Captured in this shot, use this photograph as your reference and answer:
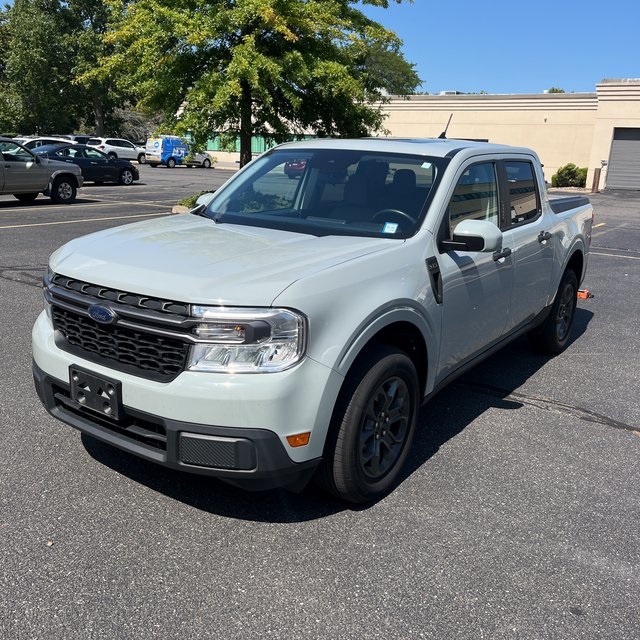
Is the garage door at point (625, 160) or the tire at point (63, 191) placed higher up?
the garage door at point (625, 160)

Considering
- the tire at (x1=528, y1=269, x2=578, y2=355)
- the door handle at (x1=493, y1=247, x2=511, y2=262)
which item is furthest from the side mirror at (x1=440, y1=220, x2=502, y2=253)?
the tire at (x1=528, y1=269, x2=578, y2=355)

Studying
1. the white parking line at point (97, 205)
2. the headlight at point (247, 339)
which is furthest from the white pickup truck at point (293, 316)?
the white parking line at point (97, 205)

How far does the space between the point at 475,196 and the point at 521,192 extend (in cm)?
91

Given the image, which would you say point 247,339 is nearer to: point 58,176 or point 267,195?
point 267,195

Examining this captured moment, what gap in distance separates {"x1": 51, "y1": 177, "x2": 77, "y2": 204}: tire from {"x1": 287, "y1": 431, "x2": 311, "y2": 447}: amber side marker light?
650 inches

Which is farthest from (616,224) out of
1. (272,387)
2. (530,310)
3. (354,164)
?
(272,387)

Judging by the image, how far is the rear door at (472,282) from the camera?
384 cm

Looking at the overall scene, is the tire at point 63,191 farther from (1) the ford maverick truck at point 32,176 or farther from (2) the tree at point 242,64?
(2) the tree at point 242,64

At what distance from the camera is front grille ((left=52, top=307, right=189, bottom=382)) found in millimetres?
2855

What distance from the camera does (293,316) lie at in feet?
9.16

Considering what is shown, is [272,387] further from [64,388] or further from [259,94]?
[259,94]

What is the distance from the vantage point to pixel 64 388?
3.22m

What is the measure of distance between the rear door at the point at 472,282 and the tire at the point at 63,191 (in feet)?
50.5

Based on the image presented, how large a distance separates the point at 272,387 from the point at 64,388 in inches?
A: 45.1
